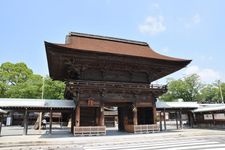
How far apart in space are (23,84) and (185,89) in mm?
37688

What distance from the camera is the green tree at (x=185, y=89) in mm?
52375

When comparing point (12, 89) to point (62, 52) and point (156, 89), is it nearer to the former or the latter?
point (62, 52)

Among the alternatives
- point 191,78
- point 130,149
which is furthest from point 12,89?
point 191,78

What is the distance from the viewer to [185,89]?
52250 millimetres

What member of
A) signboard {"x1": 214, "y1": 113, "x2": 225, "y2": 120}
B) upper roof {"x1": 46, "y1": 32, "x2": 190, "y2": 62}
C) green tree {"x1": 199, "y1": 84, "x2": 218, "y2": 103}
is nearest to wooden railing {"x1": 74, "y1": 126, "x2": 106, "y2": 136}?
upper roof {"x1": 46, "y1": 32, "x2": 190, "y2": 62}

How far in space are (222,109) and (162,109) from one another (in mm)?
6001

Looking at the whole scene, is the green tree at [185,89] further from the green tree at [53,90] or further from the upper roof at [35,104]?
the upper roof at [35,104]

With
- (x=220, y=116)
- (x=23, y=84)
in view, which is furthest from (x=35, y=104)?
(x=23, y=84)

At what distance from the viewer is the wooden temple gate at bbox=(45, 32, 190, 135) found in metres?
16.9

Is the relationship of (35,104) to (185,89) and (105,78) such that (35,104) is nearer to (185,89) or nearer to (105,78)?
(105,78)

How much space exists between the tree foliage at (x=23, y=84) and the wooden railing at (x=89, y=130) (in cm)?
2394

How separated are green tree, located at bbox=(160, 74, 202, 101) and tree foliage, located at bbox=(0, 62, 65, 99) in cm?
2780

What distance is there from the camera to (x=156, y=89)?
19.3 m

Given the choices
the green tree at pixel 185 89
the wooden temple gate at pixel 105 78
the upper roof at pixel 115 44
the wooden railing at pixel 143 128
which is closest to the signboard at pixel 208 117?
the wooden temple gate at pixel 105 78
